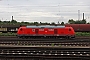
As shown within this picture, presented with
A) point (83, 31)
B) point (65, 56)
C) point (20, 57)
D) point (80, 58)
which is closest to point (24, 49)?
point (20, 57)

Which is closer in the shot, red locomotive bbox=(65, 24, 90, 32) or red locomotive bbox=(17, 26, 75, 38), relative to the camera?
red locomotive bbox=(17, 26, 75, 38)

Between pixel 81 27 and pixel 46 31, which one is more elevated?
pixel 81 27

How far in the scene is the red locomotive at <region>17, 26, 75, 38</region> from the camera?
106 feet

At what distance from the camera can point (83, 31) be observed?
41.5m

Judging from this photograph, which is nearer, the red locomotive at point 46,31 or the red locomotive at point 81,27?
the red locomotive at point 46,31

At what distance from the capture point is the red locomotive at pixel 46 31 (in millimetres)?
32219

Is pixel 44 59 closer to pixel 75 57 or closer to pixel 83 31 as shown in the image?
pixel 75 57

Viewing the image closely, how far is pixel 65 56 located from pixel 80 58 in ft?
3.71

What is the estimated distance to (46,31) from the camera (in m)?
32.7

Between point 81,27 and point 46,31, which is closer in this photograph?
point 46,31

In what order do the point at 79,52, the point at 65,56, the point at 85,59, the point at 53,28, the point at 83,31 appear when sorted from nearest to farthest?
the point at 85,59 < the point at 65,56 < the point at 79,52 < the point at 53,28 < the point at 83,31

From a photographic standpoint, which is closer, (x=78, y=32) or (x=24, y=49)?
(x=24, y=49)

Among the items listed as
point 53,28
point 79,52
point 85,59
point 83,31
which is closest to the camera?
point 85,59

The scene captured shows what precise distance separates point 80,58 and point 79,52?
2.17 meters
